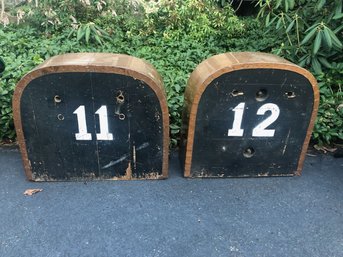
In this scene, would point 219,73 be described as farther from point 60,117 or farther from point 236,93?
point 60,117

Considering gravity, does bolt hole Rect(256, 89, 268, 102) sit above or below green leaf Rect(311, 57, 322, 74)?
below

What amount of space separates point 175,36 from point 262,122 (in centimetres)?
204

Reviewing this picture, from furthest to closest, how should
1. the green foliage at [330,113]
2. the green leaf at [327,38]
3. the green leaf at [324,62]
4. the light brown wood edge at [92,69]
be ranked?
the green leaf at [324,62]
the green foliage at [330,113]
the green leaf at [327,38]
the light brown wood edge at [92,69]

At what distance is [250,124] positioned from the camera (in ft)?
7.52

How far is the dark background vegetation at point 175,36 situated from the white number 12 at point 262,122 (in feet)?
2.01

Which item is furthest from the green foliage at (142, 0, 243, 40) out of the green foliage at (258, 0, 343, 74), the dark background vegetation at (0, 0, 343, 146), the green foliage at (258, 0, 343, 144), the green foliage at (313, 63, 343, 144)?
the green foliage at (313, 63, 343, 144)

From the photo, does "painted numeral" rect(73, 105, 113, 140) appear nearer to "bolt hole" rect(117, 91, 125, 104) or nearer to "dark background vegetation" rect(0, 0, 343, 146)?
"bolt hole" rect(117, 91, 125, 104)

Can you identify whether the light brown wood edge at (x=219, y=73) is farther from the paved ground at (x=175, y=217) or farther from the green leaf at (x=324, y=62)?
the green leaf at (x=324, y=62)

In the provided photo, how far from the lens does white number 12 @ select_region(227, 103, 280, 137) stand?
225cm

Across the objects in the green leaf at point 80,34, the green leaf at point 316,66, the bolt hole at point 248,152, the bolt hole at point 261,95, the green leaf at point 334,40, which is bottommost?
the bolt hole at point 248,152

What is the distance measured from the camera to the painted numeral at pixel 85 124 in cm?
216

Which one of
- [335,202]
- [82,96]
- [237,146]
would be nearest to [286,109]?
[237,146]

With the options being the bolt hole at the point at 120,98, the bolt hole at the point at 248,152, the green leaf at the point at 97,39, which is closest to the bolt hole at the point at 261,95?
the bolt hole at the point at 248,152

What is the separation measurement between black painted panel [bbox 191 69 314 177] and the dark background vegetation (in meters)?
0.51
